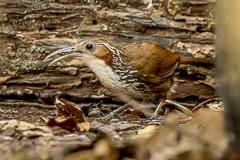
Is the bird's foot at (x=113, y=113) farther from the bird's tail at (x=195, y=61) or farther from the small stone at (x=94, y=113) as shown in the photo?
the bird's tail at (x=195, y=61)

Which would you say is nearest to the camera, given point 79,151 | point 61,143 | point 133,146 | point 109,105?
point 79,151

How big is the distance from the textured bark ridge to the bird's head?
0.29 m

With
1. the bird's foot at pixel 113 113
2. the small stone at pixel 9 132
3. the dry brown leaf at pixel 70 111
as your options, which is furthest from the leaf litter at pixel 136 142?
the bird's foot at pixel 113 113

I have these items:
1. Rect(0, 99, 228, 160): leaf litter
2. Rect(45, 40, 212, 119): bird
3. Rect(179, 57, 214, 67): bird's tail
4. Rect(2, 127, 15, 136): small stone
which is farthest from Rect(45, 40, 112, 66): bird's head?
Rect(2, 127, 15, 136): small stone

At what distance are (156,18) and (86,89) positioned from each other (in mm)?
1482

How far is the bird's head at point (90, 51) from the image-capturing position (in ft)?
15.7

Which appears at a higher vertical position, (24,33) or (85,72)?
(24,33)

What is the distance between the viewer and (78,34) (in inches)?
201

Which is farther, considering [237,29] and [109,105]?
[109,105]

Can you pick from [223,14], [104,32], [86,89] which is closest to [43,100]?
[86,89]

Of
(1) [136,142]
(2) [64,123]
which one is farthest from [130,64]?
(1) [136,142]

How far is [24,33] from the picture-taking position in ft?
16.5

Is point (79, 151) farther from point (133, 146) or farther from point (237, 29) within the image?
point (237, 29)

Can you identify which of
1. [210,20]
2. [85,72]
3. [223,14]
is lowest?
[85,72]
